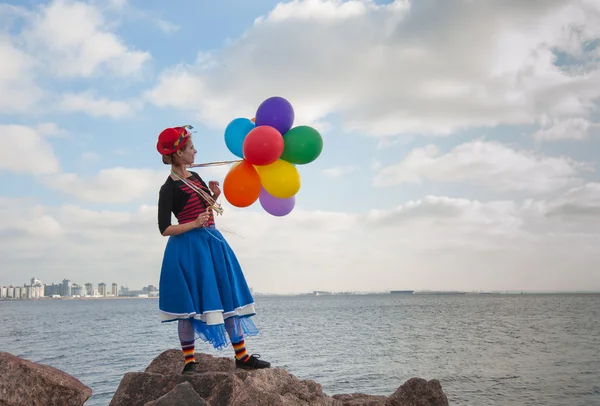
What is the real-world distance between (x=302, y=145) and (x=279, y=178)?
0.45 m

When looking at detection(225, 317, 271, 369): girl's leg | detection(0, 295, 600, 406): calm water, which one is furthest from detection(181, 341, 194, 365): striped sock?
detection(0, 295, 600, 406): calm water

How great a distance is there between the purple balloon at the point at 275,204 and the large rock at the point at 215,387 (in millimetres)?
1840

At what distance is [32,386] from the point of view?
651 cm

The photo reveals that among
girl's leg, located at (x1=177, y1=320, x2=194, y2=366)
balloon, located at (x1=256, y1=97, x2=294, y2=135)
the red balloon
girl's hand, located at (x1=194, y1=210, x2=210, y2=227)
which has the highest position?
balloon, located at (x1=256, y1=97, x2=294, y2=135)

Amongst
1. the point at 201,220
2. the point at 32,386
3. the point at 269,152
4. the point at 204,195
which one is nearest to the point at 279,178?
the point at 269,152

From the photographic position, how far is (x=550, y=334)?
119 ft

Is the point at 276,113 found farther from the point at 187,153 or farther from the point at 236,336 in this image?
the point at 236,336

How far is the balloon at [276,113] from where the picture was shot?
6137 mm

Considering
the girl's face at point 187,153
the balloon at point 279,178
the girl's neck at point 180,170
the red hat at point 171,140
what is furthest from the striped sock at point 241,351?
the red hat at point 171,140

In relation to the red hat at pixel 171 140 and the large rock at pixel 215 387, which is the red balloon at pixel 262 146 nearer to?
the red hat at pixel 171 140

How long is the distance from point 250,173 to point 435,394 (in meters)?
4.96

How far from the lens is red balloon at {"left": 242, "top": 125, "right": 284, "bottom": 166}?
5719mm

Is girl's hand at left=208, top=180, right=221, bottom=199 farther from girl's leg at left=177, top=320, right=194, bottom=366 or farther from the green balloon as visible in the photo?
girl's leg at left=177, top=320, right=194, bottom=366

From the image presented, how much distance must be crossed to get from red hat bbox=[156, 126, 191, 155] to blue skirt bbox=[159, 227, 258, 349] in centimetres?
93
